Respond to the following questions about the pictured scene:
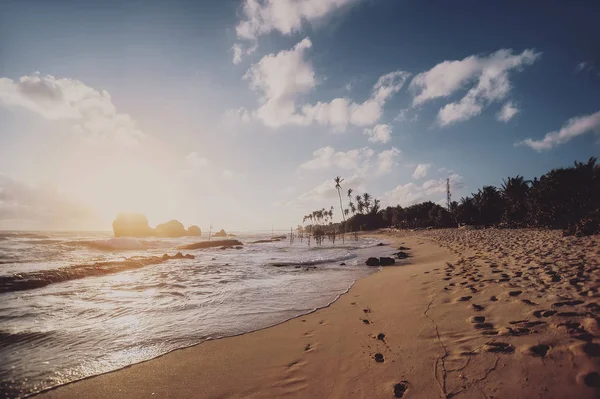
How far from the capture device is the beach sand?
114 inches

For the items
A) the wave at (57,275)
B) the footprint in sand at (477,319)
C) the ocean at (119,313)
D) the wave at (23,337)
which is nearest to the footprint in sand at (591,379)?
the footprint in sand at (477,319)

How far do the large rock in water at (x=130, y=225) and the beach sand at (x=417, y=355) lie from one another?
3773 inches

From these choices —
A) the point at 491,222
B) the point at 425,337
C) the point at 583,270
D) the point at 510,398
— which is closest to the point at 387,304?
the point at 425,337

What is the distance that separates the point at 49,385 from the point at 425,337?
5.70 metres

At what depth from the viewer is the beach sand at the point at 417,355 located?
289 cm

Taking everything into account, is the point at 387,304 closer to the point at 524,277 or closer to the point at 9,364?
the point at 524,277

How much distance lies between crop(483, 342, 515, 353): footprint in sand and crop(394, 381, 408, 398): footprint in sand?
133cm

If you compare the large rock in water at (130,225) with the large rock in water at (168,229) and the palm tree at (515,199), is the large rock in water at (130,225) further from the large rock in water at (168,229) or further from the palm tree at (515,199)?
the palm tree at (515,199)

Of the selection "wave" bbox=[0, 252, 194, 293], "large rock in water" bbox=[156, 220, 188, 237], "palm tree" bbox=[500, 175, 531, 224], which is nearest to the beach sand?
"wave" bbox=[0, 252, 194, 293]

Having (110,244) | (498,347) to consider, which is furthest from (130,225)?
(498,347)

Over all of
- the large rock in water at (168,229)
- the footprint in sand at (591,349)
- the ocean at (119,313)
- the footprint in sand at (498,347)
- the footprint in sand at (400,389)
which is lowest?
the ocean at (119,313)

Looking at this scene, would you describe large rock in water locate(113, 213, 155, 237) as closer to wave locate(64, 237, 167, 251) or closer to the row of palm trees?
wave locate(64, 237, 167, 251)

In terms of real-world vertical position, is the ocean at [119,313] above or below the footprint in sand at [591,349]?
below

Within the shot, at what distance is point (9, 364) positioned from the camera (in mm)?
4035
